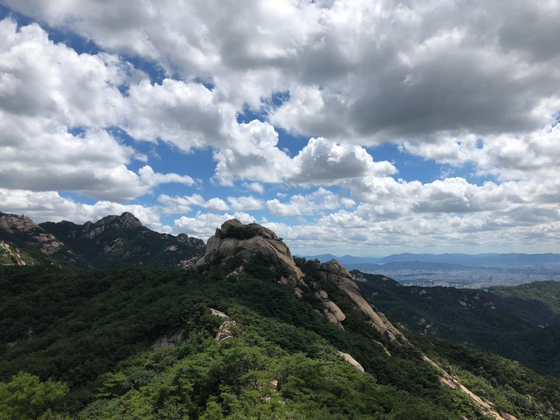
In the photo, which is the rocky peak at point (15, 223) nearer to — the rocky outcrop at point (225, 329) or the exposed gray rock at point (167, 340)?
the exposed gray rock at point (167, 340)

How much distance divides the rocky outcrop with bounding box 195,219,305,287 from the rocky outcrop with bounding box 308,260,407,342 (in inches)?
394

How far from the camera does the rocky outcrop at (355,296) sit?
2346 inches

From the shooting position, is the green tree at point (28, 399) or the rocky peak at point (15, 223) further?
the rocky peak at point (15, 223)

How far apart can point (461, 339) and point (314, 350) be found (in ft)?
505

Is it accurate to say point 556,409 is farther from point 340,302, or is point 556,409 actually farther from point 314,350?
point 314,350

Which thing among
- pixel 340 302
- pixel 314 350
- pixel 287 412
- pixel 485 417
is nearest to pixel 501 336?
pixel 340 302

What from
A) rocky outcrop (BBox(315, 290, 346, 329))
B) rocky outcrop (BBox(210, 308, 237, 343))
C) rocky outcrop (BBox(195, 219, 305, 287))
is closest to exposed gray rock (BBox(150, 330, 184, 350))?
rocky outcrop (BBox(210, 308, 237, 343))

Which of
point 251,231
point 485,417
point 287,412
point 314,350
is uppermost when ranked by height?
point 251,231

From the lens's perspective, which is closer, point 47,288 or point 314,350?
point 314,350

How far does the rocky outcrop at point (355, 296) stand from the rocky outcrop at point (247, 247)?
10018 millimetres

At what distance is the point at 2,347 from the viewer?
47000 millimetres

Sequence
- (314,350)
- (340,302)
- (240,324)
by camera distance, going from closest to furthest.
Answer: (314,350)
(240,324)
(340,302)

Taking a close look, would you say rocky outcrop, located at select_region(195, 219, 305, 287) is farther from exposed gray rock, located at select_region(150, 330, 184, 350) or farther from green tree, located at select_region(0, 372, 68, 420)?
green tree, located at select_region(0, 372, 68, 420)

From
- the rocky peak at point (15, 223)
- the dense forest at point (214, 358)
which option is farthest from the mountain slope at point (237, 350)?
the rocky peak at point (15, 223)
